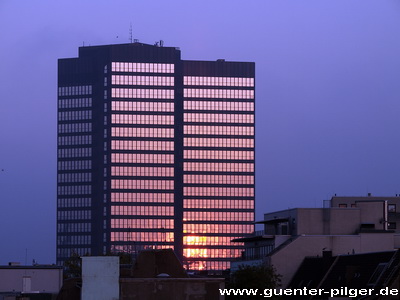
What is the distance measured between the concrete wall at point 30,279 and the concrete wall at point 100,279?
26042mm

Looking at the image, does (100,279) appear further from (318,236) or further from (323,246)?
(323,246)

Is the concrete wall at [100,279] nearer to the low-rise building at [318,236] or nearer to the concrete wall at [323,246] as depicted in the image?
the low-rise building at [318,236]

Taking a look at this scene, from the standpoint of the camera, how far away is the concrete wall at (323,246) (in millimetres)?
143875

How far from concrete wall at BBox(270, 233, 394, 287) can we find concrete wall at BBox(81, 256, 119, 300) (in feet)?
198

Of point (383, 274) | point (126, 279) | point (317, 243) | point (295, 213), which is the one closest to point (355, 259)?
point (383, 274)

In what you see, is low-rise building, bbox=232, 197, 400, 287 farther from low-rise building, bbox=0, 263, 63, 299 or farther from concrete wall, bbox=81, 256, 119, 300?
concrete wall, bbox=81, 256, 119, 300

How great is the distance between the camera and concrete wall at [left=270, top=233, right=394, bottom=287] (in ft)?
472

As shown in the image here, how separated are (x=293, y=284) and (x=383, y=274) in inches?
1203

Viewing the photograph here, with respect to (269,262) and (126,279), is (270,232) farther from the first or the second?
(126,279)

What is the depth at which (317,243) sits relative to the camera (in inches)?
5714

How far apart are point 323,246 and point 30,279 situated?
163 ft

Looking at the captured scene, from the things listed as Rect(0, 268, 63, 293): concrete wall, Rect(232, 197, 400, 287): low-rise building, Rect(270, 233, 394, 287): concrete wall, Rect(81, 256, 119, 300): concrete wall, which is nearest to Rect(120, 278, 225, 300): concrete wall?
Rect(81, 256, 119, 300): concrete wall

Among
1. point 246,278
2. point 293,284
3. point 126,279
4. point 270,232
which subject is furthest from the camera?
point 270,232

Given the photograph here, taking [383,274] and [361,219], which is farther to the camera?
[361,219]
